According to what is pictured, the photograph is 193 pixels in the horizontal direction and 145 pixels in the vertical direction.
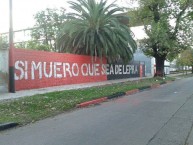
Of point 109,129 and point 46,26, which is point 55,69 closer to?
point 109,129

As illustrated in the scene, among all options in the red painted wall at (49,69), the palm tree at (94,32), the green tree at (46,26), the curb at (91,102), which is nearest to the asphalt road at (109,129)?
the curb at (91,102)

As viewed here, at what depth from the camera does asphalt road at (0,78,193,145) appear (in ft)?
24.8

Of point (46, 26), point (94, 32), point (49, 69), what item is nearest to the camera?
point (49, 69)

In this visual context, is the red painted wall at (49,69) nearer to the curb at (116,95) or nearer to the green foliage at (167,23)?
the curb at (116,95)

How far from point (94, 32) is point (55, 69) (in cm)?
653

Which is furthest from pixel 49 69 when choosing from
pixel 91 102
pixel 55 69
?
pixel 91 102

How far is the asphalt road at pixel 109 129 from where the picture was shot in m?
7.57

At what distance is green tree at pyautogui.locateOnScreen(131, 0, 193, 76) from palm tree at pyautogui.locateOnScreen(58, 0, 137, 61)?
15.9 feet

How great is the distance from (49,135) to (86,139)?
101 centimetres

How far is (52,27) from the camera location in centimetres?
4903

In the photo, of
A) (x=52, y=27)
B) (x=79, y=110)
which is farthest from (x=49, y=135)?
(x=52, y=27)

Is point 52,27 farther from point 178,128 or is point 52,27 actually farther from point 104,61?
point 178,128

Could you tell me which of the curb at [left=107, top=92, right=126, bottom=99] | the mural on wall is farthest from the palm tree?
the curb at [left=107, top=92, right=126, bottom=99]

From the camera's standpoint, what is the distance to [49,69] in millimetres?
23562
